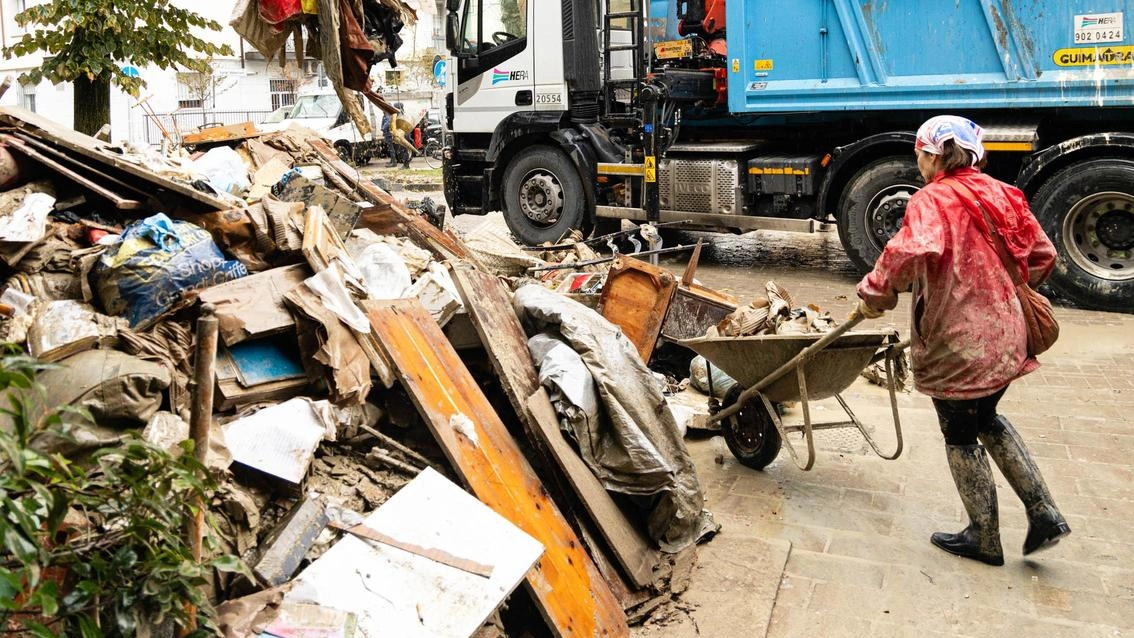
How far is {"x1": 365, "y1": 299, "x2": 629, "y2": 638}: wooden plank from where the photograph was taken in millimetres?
3385

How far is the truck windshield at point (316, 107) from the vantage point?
24641 mm

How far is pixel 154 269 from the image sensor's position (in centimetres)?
399

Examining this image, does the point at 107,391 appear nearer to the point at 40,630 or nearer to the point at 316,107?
the point at 40,630

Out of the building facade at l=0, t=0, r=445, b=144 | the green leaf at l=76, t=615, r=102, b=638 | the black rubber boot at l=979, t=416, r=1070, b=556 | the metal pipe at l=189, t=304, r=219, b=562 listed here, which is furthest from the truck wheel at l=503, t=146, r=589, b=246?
the building facade at l=0, t=0, r=445, b=144

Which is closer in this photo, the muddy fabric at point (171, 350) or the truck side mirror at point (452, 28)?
the muddy fabric at point (171, 350)

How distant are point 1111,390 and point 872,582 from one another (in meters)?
3.18

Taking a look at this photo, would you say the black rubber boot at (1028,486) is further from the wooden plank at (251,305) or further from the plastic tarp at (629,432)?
the wooden plank at (251,305)

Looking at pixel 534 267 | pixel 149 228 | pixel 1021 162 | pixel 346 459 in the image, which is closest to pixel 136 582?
pixel 346 459

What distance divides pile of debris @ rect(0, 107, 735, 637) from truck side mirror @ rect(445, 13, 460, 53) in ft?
20.1

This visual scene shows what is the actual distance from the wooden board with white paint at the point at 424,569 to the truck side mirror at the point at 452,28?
26.9ft

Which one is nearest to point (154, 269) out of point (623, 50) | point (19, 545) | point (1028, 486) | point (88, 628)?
point (88, 628)

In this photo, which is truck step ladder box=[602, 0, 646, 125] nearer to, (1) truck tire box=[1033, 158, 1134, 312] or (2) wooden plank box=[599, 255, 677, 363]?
(1) truck tire box=[1033, 158, 1134, 312]

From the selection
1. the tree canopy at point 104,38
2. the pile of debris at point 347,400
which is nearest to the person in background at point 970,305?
the pile of debris at point 347,400

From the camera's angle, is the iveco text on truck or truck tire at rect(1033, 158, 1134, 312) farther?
the iveco text on truck
